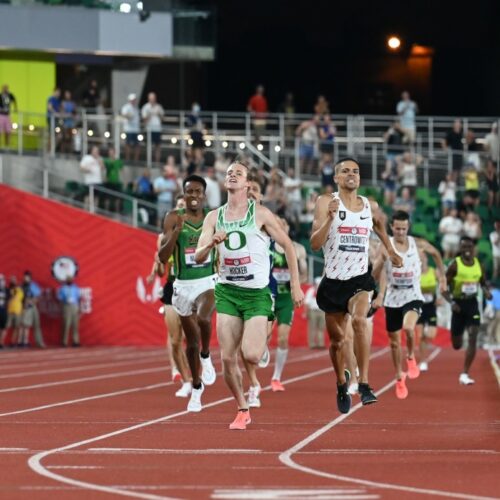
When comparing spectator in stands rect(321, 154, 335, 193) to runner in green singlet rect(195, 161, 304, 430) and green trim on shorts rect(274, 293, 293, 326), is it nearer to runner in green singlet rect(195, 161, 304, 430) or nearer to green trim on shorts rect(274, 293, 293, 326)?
green trim on shorts rect(274, 293, 293, 326)

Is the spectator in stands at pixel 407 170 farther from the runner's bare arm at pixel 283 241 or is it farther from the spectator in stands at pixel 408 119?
the runner's bare arm at pixel 283 241

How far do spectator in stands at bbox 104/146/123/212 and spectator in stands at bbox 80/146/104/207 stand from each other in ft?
0.90

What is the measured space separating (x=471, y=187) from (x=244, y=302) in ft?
84.3

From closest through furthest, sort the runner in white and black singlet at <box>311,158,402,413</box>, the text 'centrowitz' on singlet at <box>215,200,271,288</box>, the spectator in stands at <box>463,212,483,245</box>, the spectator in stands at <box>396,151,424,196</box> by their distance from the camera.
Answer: the text 'centrowitz' on singlet at <box>215,200,271,288</box>
the runner in white and black singlet at <box>311,158,402,413</box>
the spectator in stands at <box>463,212,483,245</box>
the spectator in stands at <box>396,151,424,196</box>

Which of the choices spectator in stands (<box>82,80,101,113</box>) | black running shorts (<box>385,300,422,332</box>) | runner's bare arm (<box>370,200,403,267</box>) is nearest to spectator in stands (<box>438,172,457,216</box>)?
spectator in stands (<box>82,80,101,113</box>)

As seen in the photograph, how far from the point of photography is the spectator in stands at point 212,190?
3784 cm

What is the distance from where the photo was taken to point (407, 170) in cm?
4062

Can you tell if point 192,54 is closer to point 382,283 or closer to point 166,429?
point 382,283

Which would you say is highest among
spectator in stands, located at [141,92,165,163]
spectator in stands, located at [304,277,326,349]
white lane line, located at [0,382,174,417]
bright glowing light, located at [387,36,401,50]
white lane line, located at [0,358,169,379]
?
bright glowing light, located at [387,36,401,50]

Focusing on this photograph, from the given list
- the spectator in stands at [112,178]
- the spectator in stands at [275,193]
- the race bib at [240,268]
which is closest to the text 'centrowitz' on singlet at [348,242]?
the race bib at [240,268]

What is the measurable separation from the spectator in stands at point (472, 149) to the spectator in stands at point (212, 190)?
666cm

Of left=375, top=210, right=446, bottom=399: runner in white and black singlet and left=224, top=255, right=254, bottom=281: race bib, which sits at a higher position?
left=224, top=255, right=254, bottom=281: race bib

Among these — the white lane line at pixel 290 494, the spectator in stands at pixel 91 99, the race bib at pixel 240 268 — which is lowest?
the white lane line at pixel 290 494

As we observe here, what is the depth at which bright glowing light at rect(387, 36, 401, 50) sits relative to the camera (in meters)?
50.4
